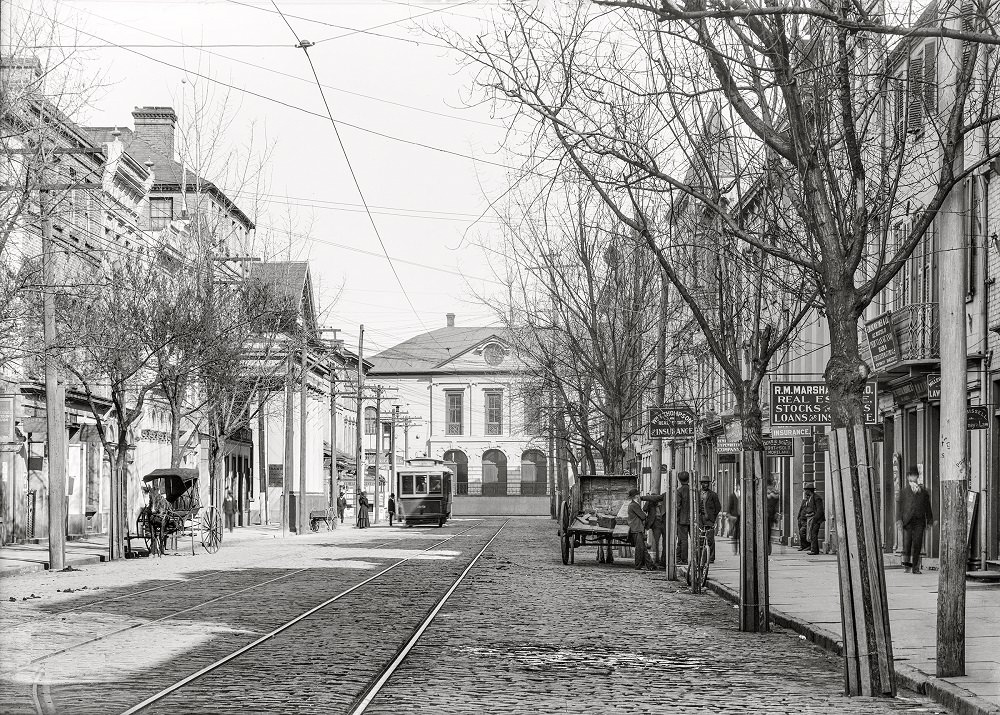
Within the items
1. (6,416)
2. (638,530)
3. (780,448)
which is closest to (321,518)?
(780,448)

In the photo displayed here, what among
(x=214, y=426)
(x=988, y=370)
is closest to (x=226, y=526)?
(x=214, y=426)

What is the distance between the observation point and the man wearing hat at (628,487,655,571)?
29.5 meters

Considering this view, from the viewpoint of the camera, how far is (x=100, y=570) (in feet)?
96.2

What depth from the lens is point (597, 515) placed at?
105 feet

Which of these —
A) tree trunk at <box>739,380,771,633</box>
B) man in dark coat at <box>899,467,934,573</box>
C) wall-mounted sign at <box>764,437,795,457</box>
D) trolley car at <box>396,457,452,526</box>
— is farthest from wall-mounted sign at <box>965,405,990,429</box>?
trolley car at <box>396,457,452,526</box>

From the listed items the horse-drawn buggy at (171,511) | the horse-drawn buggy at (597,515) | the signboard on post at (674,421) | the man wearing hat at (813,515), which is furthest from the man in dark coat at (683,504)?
the horse-drawn buggy at (171,511)

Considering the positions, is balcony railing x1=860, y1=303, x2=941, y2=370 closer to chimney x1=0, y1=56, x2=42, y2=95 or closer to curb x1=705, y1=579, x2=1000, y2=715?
curb x1=705, y1=579, x2=1000, y2=715

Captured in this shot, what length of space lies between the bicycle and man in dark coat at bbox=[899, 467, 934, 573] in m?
4.10

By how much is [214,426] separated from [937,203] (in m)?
36.5

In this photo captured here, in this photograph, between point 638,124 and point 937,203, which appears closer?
point 937,203

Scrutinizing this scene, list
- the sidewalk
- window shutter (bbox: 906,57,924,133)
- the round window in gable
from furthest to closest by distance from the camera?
the round window in gable
window shutter (bbox: 906,57,924,133)
the sidewalk

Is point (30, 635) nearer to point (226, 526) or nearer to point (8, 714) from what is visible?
point (8, 714)

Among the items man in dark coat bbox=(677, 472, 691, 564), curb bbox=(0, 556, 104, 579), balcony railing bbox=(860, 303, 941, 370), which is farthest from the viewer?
curb bbox=(0, 556, 104, 579)

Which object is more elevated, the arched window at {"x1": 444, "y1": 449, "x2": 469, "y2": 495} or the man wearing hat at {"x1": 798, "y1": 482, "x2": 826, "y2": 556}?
the man wearing hat at {"x1": 798, "y1": 482, "x2": 826, "y2": 556}
